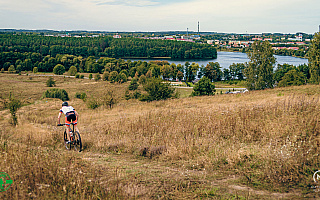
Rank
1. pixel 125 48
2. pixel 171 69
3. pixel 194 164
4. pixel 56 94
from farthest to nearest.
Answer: pixel 125 48, pixel 171 69, pixel 56 94, pixel 194 164

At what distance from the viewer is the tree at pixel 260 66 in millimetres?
39188

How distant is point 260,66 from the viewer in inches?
1549

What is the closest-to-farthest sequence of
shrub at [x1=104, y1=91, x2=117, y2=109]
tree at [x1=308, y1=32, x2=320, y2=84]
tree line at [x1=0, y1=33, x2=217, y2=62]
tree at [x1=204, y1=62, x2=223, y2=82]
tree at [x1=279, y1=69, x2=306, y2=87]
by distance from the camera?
shrub at [x1=104, y1=91, x2=117, y2=109], tree at [x1=308, y1=32, x2=320, y2=84], tree at [x1=279, y1=69, x2=306, y2=87], tree at [x1=204, y1=62, x2=223, y2=82], tree line at [x1=0, y1=33, x2=217, y2=62]

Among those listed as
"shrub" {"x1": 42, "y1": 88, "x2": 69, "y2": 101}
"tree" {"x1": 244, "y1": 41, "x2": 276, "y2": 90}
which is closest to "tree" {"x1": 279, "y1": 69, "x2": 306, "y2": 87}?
"tree" {"x1": 244, "y1": 41, "x2": 276, "y2": 90}

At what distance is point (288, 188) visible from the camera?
4039 mm

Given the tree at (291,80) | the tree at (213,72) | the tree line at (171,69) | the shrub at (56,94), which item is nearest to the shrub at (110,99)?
the tree line at (171,69)

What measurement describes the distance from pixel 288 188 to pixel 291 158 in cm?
69

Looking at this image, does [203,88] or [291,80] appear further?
[291,80]

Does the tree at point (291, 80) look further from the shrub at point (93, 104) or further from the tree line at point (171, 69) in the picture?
the shrub at point (93, 104)

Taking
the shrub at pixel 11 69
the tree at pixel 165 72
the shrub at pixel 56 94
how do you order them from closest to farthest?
the shrub at pixel 56 94
the tree at pixel 165 72
the shrub at pixel 11 69

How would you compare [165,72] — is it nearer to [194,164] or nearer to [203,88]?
[203,88]

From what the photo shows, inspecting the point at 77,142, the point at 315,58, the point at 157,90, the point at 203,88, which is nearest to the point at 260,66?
the point at 315,58

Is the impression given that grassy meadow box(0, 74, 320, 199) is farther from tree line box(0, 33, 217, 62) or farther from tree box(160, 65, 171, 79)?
tree line box(0, 33, 217, 62)

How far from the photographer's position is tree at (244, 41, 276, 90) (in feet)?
129
